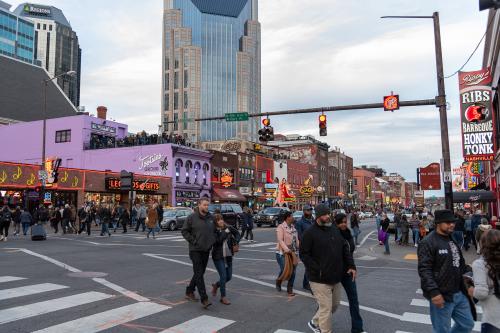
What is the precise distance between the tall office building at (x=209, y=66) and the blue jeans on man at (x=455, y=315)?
138 metres

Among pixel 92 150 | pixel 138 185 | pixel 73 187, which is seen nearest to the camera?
pixel 73 187

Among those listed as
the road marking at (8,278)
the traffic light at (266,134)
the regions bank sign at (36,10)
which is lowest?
the road marking at (8,278)

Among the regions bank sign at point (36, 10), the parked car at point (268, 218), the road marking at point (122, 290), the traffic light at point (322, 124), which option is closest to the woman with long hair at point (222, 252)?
the road marking at point (122, 290)

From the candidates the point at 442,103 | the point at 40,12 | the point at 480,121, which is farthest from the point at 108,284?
the point at 40,12

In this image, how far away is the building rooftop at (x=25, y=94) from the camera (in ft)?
176

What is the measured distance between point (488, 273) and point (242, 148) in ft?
226

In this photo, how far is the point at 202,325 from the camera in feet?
22.6

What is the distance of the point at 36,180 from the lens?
1352 inches

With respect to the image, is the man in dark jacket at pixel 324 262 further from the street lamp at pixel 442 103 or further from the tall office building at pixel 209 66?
the tall office building at pixel 209 66

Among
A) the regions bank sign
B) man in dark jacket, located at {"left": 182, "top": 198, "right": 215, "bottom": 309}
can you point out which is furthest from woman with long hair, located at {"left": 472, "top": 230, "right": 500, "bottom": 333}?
the regions bank sign

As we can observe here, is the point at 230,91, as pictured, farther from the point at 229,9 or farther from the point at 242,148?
the point at 242,148

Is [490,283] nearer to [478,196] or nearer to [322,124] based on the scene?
[322,124]

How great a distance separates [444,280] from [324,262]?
5.04 ft

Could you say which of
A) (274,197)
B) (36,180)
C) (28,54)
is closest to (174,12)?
(28,54)
